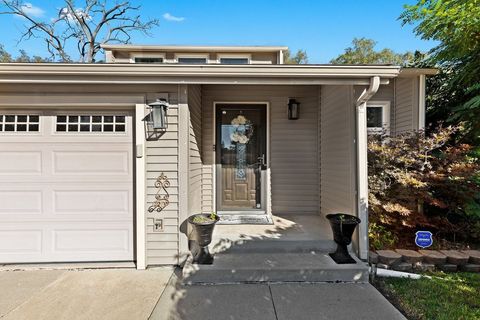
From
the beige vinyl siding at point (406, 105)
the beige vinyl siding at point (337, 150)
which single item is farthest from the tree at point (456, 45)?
the beige vinyl siding at point (337, 150)

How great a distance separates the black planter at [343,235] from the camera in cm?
310

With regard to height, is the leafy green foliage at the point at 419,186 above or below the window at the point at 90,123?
below

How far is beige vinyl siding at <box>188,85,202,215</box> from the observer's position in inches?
141

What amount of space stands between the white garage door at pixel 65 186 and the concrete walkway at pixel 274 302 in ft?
3.62

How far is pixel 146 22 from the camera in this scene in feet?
48.4

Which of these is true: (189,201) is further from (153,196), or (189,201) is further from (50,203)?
→ (50,203)

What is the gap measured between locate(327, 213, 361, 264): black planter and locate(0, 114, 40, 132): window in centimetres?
379

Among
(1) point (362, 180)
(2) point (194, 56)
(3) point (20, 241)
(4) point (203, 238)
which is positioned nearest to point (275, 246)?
(4) point (203, 238)

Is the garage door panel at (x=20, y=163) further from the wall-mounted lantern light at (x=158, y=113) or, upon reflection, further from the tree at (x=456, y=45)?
the tree at (x=456, y=45)

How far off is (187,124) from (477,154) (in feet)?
14.3

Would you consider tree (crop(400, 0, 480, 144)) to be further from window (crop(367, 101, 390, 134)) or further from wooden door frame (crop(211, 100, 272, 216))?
wooden door frame (crop(211, 100, 272, 216))

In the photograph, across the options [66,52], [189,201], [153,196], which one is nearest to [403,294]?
[189,201]

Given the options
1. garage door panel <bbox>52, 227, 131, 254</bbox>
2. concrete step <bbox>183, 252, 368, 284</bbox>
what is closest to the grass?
concrete step <bbox>183, 252, 368, 284</bbox>

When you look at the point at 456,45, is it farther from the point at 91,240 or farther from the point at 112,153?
the point at 91,240
